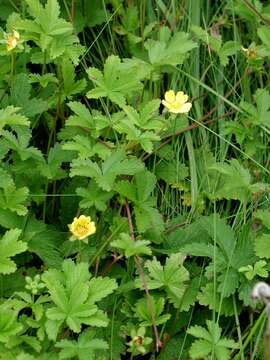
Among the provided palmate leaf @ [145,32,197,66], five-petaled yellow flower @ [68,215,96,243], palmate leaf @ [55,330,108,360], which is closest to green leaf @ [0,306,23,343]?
palmate leaf @ [55,330,108,360]

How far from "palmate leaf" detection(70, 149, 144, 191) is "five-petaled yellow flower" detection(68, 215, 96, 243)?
5.5 inches

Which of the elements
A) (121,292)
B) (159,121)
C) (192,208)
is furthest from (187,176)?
(121,292)

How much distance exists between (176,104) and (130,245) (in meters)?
0.52

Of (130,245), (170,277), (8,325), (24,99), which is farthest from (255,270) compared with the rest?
(24,99)

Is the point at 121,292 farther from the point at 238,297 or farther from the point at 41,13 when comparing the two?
the point at 41,13

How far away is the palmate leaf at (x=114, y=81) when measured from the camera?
240 centimetres

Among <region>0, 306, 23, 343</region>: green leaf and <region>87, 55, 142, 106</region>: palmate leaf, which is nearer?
<region>0, 306, 23, 343</region>: green leaf

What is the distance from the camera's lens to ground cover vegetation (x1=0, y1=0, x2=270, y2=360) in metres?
2.15

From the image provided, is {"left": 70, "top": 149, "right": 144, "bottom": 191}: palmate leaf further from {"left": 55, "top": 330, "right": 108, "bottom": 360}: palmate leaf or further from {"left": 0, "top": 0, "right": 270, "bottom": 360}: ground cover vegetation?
{"left": 55, "top": 330, "right": 108, "bottom": 360}: palmate leaf

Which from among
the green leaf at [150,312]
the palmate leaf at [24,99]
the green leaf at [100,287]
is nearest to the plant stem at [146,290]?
the green leaf at [150,312]

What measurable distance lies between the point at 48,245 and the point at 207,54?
3.38 ft

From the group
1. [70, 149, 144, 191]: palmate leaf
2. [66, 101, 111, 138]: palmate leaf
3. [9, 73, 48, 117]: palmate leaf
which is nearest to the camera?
[70, 149, 144, 191]: palmate leaf

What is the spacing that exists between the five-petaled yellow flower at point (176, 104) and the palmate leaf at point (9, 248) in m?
0.63

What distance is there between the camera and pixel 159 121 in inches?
92.7
